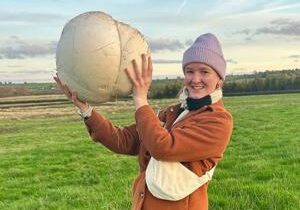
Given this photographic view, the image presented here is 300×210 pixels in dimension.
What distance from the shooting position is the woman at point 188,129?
142 inches

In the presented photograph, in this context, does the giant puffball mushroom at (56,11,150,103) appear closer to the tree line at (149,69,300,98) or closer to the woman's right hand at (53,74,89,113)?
the woman's right hand at (53,74,89,113)

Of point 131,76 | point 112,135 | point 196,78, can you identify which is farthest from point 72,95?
point 196,78

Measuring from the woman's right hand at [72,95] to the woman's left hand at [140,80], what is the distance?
Result: 0.53 metres

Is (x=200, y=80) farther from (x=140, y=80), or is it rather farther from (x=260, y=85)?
(x=260, y=85)

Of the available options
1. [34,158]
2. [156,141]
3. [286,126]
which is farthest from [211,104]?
[286,126]

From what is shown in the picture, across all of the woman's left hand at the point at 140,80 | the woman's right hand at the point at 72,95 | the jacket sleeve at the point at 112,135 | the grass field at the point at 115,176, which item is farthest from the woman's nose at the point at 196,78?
the grass field at the point at 115,176

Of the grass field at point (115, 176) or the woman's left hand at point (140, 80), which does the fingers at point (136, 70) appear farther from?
the grass field at point (115, 176)

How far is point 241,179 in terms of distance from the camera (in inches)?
399

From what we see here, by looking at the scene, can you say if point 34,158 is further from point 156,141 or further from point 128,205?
point 156,141

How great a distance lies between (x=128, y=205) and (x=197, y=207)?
4533mm

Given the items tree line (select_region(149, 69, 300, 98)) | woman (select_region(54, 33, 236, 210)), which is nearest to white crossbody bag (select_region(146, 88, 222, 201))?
woman (select_region(54, 33, 236, 210))

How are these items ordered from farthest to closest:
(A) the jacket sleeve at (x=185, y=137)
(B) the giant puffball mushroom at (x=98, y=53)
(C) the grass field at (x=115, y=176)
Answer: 1. (C) the grass field at (x=115, y=176)
2. (B) the giant puffball mushroom at (x=98, y=53)
3. (A) the jacket sleeve at (x=185, y=137)

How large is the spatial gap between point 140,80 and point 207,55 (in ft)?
1.52

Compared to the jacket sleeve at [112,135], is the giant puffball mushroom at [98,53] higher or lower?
higher
